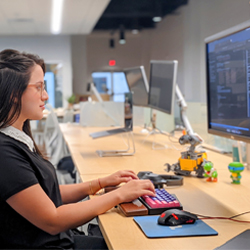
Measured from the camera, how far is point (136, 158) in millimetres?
1795

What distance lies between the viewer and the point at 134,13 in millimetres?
8633

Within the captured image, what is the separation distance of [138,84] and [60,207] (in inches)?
89.7

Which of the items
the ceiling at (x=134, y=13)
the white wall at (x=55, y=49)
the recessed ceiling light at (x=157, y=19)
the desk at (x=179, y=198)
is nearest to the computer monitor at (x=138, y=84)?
the desk at (x=179, y=198)

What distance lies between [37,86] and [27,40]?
9946 millimetres

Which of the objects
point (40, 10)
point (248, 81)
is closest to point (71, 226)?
point (248, 81)

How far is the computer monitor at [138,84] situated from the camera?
115 inches

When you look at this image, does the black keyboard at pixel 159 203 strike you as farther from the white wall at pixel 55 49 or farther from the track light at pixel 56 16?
the white wall at pixel 55 49

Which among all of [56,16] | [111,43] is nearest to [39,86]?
[56,16]

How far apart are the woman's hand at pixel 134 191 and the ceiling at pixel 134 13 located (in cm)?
603

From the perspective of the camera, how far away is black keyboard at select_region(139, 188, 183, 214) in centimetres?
92

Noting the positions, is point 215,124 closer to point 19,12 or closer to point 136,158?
point 136,158

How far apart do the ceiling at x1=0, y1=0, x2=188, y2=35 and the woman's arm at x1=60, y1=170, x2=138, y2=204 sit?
19.3 feet

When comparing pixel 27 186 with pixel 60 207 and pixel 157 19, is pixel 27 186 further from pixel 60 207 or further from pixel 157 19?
pixel 157 19

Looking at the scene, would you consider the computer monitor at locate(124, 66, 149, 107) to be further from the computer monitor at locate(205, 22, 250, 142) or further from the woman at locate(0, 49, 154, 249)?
the woman at locate(0, 49, 154, 249)
